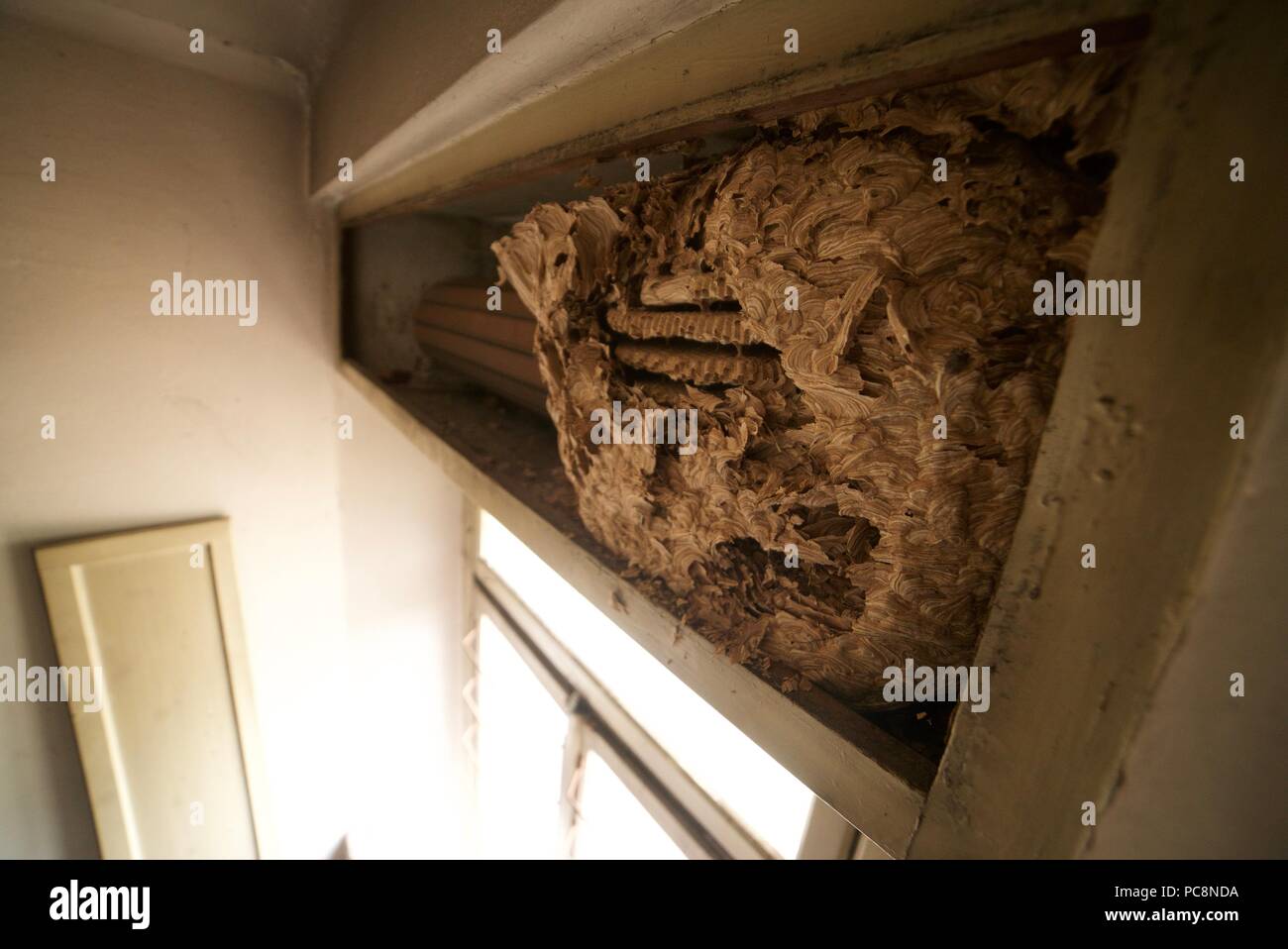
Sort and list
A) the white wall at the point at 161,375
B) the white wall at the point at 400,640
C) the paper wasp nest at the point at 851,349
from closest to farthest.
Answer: the paper wasp nest at the point at 851,349, the white wall at the point at 161,375, the white wall at the point at 400,640

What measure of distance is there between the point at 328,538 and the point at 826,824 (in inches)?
73.2

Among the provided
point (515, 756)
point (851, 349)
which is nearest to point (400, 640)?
point (515, 756)

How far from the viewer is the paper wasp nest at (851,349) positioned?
11.8 inches

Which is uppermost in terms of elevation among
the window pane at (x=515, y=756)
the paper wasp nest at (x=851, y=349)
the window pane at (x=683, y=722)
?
the paper wasp nest at (x=851, y=349)

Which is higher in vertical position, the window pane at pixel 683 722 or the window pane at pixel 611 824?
the window pane at pixel 683 722

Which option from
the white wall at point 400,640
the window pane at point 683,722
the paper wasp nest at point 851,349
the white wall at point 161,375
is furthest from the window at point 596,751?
the white wall at point 161,375

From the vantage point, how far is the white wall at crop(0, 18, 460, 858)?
120cm

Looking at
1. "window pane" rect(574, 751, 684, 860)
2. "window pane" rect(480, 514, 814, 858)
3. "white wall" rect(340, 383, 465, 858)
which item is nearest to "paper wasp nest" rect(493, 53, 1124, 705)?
"window pane" rect(480, 514, 814, 858)

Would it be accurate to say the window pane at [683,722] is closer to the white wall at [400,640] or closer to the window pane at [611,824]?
the window pane at [611,824]

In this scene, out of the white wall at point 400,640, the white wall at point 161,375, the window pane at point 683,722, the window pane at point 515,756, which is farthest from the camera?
the white wall at point 400,640

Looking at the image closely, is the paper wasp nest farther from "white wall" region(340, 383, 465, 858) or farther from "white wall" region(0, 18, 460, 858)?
"white wall" region(340, 383, 465, 858)

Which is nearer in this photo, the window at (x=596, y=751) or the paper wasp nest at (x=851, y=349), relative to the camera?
the paper wasp nest at (x=851, y=349)

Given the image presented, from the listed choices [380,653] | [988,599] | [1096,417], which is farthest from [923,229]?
[380,653]

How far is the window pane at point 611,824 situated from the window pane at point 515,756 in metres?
0.15
